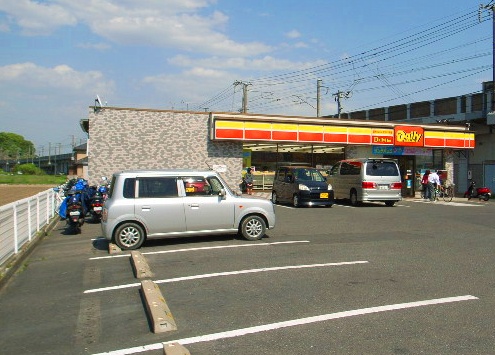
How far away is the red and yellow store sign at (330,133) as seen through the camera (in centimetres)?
2216

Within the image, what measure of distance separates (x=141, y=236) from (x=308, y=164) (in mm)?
16063

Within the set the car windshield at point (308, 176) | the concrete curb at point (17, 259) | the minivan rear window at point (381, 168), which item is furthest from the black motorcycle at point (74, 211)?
the minivan rear window at point (381, 168)

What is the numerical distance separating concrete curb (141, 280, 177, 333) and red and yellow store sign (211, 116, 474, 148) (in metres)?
16.3

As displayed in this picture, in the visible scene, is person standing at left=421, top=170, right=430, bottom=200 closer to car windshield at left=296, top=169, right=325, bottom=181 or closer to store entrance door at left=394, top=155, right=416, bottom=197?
store entrance door at left=394, top=155, right=416, bottom=197

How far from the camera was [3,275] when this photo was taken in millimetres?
7359

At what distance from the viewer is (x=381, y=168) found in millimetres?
19891

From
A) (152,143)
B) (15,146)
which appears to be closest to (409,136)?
(152,143)

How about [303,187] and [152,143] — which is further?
[152,143]

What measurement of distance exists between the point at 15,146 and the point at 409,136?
6119 inches

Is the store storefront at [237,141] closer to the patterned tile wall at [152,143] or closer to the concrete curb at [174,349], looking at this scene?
the patterned tile wall at [152,143]

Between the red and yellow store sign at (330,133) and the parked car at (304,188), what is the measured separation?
2750mm

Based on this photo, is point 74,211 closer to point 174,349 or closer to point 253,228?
point 253,228

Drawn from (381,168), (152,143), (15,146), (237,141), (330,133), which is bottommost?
(381,168)

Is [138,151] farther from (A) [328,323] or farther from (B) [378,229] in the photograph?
(A) [328,323]
